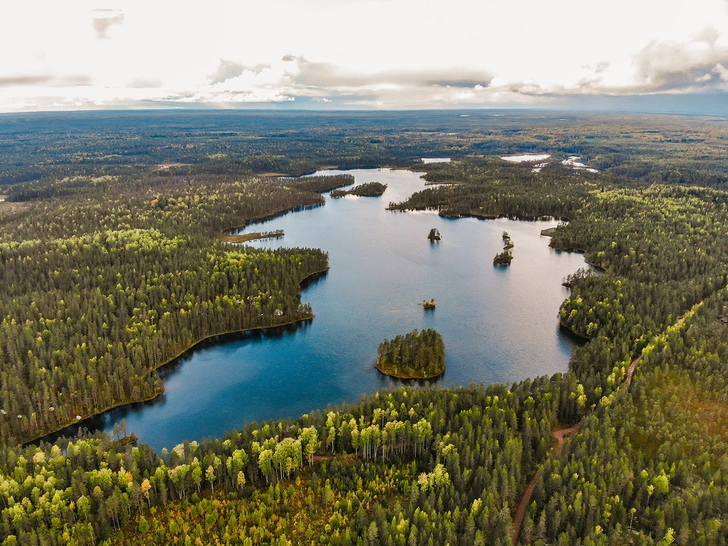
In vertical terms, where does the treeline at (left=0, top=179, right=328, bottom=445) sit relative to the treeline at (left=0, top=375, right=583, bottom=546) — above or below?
above

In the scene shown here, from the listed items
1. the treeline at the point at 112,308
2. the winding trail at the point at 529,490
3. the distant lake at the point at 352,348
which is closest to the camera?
the winding trail at the point at 529,490

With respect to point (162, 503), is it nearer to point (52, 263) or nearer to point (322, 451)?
point (322, 451)

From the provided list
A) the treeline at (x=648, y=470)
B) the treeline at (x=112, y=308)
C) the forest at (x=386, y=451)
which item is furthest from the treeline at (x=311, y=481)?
the treeline at (x=112, y=308)

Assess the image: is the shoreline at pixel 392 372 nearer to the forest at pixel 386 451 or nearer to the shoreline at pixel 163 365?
the forest at pixel 386 451

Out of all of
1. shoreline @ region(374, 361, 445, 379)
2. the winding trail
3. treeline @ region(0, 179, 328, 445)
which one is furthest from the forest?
shoreline @ region(374, 361, 445, 379)

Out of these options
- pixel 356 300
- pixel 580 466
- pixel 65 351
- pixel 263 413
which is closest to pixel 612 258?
pixel 356 300

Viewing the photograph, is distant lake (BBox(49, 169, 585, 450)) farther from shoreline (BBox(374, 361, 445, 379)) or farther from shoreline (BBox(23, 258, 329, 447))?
shoreline (BBox(374, 361, 445, 379))
